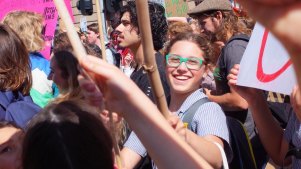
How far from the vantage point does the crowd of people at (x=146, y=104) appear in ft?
3.63

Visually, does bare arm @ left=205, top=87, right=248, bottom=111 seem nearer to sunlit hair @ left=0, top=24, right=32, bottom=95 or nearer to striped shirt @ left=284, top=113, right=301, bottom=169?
striped shirt @ left=284, top=113, right=301, bottom=169

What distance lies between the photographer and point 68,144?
110 centimetres

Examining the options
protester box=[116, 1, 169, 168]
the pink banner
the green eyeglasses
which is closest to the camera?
the green eyeglasses

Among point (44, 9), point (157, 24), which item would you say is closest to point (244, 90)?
point (157, 24)

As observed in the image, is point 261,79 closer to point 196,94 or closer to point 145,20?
point 196,94

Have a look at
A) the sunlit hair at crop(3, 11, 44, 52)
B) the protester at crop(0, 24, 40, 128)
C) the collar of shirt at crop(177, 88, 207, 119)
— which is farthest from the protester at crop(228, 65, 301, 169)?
the sunlit hair at crop(3, 11, 44, 52)

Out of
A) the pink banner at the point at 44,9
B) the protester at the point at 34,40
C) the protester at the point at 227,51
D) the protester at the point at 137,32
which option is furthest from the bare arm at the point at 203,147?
the pink banner at the point at 44,9

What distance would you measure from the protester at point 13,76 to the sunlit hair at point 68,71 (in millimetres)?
165

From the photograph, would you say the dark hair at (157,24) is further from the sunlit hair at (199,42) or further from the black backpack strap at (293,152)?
the black backpack strap at (293,152)

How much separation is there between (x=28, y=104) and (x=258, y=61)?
1.10 metres

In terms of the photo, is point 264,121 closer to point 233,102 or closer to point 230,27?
point 233,102

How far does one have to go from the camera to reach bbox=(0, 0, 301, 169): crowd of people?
1.11 metres

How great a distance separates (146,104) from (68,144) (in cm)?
19

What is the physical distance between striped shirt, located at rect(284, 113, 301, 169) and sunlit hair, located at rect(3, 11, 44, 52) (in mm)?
2275
